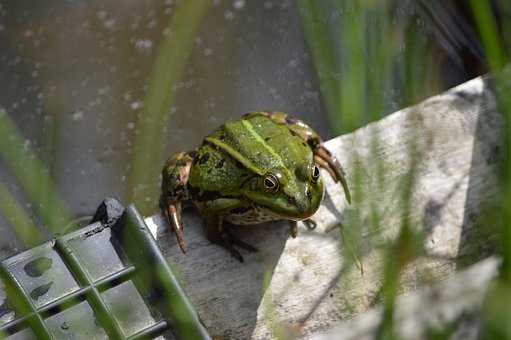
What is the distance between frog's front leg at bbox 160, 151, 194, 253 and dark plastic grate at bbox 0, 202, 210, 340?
159mm

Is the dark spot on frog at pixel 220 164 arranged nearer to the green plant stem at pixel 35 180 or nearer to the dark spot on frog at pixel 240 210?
the dark spot on frog at pixel 240 210

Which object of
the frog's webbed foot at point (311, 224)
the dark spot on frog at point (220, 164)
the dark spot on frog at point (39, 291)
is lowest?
the frog's webbed foot at point (311, 224)

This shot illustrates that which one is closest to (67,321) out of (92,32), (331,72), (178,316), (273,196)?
(178,316)

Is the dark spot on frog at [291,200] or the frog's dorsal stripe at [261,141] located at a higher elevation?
the frog's dorsal stripe at [261,141]

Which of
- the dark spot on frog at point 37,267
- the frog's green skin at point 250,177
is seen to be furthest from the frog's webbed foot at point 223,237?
the dark spot on frog at point 37,267

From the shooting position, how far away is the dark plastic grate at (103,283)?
6.73 ft

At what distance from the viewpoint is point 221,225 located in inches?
92.0

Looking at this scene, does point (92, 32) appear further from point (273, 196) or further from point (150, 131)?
point (150, 131)

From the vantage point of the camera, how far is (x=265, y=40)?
3.76 m

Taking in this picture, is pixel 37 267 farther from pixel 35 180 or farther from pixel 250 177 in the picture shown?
pixel 35 180

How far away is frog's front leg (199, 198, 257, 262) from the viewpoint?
2.31 metres

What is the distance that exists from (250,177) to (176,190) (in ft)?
0.81

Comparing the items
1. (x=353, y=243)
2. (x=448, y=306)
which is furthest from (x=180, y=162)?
(x=448, y=306)

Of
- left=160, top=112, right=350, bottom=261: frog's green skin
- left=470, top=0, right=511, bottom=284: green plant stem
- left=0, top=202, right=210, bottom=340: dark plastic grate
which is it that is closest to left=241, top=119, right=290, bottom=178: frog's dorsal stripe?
left=160, top=112, right=350, bottom=261: frog's green skin
